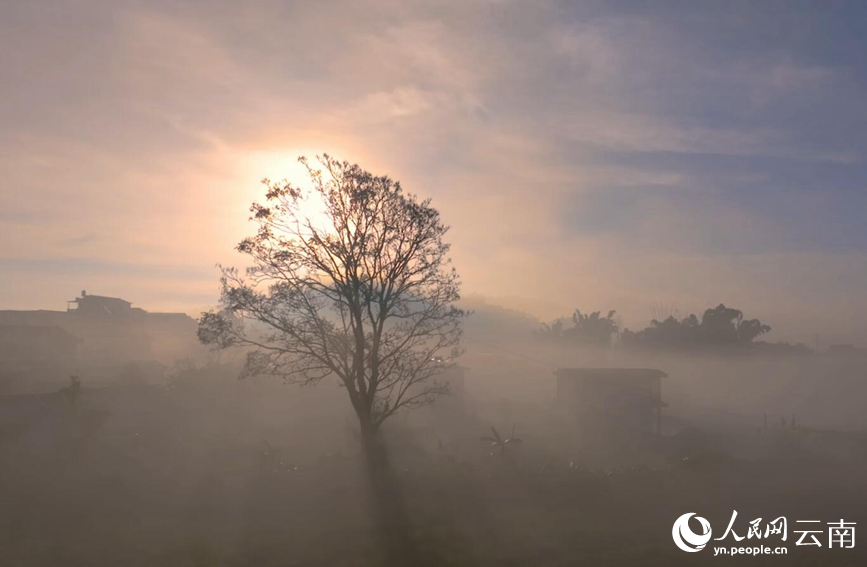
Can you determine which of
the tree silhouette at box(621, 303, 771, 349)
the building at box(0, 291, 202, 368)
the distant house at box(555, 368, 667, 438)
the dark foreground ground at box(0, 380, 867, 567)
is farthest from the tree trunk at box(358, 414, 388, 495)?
the tree silhouette at box(621, 303, 771, 349)

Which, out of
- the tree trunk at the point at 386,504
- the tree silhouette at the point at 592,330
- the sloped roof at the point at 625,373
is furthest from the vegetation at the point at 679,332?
the tree trunk at the point at 386,504

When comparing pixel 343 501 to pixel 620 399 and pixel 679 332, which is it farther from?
pixel 679 332

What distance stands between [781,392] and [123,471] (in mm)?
69618

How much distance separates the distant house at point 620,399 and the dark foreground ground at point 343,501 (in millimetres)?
16475

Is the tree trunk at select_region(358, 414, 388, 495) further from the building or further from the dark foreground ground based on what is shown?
the building

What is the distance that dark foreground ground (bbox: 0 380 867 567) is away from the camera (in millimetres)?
17969

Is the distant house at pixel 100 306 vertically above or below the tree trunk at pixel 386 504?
above

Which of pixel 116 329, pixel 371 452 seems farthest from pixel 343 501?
pixel 116 329

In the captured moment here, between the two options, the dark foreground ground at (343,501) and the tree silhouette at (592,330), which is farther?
the tree silhouette at (592,330)

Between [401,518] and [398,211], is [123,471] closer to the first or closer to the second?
[401,518]

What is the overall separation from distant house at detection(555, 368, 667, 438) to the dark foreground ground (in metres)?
16.5

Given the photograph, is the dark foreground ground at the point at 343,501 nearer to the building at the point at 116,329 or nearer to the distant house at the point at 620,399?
the distant house at the point at 620,399

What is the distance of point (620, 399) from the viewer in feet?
170

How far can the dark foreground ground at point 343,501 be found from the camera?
59.0 feet
